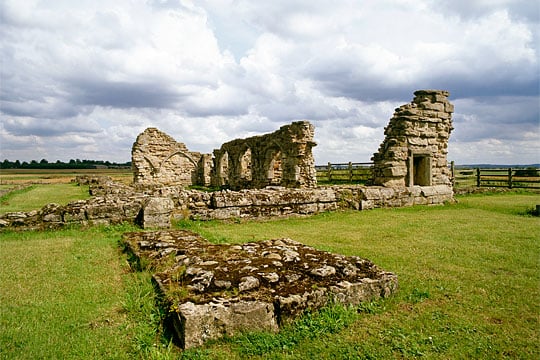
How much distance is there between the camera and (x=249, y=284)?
12.5 feet

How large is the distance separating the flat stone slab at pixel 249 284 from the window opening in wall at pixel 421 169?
1102 centimetres

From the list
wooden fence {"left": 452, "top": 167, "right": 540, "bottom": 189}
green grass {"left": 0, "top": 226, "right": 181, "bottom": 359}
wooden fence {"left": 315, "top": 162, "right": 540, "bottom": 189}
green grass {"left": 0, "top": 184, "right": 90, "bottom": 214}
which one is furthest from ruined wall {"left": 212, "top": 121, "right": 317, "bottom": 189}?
green grass {"left": 0, "top": 226, "right": 181, "bottom": 359}

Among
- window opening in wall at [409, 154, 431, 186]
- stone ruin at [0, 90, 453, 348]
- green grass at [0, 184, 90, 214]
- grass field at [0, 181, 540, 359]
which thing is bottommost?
grass field at [0, 181, 540, 359]

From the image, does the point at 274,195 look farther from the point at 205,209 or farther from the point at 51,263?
the point at 51,263

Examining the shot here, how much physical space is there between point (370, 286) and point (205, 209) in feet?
20.4

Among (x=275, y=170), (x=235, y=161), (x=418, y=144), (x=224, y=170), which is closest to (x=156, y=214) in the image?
(x=418, y=144)

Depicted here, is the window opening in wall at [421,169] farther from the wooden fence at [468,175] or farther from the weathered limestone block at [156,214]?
the weathered limestone block at [156,214]

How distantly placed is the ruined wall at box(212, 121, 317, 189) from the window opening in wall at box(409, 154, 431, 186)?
6257mm

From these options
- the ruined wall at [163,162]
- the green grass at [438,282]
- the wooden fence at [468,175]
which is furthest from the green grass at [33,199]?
the wooden fence at [468,175]

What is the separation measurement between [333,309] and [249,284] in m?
0.90

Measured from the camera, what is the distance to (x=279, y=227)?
356 inches

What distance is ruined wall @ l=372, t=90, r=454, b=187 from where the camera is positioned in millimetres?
13883

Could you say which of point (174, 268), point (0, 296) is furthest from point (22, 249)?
point (174, 268)

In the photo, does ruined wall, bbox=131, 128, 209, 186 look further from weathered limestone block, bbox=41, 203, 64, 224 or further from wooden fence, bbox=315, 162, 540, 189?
weathered limestone block, bbox=41, 203, 64, 224
